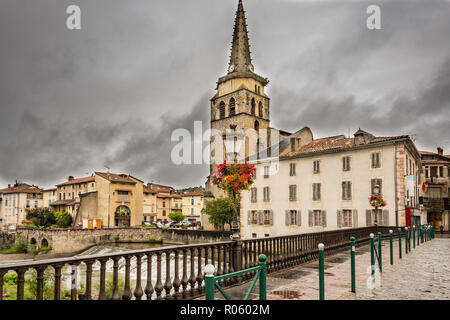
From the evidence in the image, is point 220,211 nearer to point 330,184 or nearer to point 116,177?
point 330,184

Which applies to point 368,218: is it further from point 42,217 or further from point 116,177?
point 42,217

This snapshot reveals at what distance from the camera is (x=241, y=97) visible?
5578 centimetres

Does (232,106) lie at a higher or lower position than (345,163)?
higher

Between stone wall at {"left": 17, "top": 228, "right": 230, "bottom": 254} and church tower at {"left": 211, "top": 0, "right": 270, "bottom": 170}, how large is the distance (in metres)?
13.3

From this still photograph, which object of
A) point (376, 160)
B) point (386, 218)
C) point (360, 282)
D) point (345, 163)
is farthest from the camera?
point (345, 163)

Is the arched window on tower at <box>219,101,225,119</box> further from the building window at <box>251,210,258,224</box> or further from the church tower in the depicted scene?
the building window at <box>251,210,258,224</box>

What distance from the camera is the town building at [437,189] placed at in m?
41.8

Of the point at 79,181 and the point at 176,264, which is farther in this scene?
the point at 79,181

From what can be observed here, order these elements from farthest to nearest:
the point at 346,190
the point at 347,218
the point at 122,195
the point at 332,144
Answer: the point at 122,195 < the point at 332,144 < the point at 346,190 < the point at 347,218

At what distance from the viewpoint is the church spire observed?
2328 inches

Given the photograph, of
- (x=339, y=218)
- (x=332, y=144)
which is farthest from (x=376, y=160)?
(x=339, y=218)

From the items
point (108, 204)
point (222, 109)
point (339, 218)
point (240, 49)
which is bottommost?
point (339, 218)

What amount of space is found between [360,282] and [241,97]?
5013 cm

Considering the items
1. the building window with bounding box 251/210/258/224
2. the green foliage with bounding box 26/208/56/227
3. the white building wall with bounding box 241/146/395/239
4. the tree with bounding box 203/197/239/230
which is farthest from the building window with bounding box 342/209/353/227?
the green foliage with bounding box 26/208/56/227
